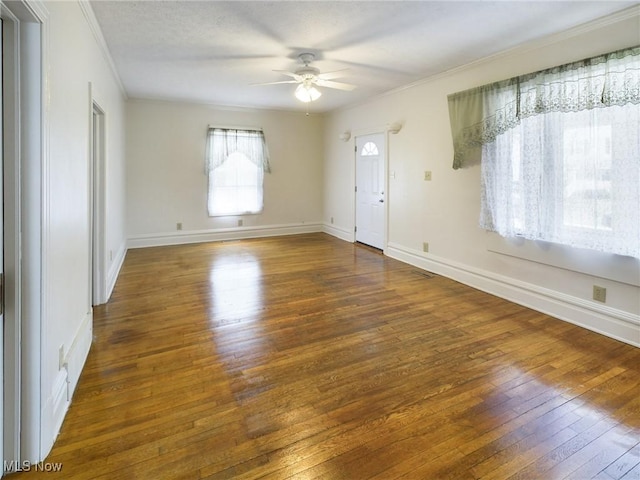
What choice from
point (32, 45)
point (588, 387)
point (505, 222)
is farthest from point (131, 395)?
point (505, 222)

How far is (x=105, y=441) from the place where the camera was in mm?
1713

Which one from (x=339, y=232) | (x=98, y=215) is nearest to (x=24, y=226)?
(x=98, y=215)

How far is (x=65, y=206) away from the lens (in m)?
1.99

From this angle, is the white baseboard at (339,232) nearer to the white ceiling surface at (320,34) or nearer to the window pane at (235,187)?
the window pane at (235,187)

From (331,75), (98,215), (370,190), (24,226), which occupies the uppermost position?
(331,75)

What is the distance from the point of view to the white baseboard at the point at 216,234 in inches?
246

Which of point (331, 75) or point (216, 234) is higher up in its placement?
point (331, 75)

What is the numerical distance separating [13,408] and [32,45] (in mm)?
1514

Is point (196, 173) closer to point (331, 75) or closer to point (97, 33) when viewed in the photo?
point (331, 75)

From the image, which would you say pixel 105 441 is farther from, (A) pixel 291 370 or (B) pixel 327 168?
(B) pixel 327 168

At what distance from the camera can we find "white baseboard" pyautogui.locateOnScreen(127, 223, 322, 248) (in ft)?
20.5

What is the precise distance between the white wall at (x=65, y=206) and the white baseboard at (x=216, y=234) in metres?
3.67

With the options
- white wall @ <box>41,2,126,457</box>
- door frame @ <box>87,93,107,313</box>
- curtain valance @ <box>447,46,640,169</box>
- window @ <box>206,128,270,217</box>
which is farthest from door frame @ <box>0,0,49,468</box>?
window @ <box>206,128,270,217</box>

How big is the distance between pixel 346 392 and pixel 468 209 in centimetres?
290
